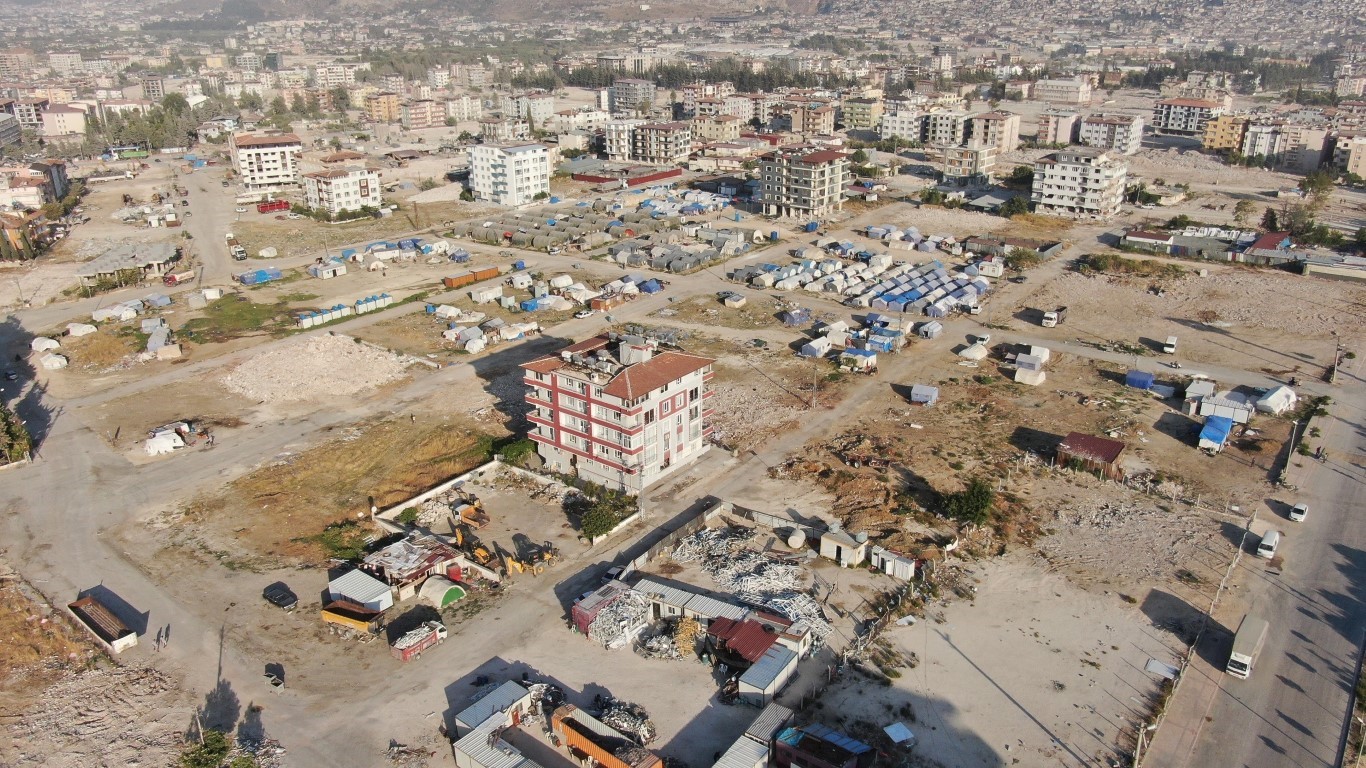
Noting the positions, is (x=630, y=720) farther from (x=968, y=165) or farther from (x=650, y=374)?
(x=968, y=165)

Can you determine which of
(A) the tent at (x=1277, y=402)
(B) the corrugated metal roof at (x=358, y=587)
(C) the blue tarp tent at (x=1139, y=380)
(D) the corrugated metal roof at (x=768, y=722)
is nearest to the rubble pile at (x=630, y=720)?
(D) the corrugated metal roof at (x=768, y=722)

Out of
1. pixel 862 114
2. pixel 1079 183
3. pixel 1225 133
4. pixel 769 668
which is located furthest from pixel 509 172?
pixel 1225 133

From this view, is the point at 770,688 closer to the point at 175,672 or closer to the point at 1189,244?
the point at 175,672

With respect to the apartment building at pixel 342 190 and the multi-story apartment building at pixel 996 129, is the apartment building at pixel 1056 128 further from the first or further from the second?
the apartment building at pixel 342 190

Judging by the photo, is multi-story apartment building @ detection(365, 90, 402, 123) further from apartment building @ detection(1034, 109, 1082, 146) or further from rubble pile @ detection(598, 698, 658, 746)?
rubble pile @ detection(598, 698, 658, 746)

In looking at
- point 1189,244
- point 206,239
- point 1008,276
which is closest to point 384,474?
point 1008,276

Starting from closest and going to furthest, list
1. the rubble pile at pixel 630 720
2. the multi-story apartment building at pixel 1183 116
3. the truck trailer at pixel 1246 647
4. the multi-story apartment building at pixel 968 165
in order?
the rubble pile at pixel 630 720 < the truck trailer at pixel 1246 647 < the multi-story apartment building at pixel 968 165 < the multi-story apartment building at pixel 1183 116
